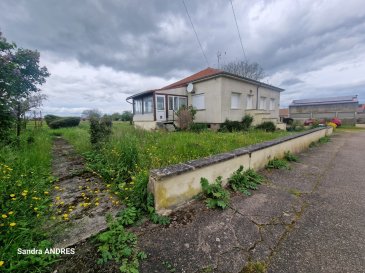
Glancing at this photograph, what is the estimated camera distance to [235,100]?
1225cm

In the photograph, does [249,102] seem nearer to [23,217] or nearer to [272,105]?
[272,105]

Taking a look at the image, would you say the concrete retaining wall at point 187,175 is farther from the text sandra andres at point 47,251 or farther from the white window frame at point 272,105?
the white window frame at point 272,105

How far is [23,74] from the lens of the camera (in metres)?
6.17

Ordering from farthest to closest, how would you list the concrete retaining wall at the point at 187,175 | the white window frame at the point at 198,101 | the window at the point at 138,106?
the window at the point at 138,106, the white window frame at the point at 198,101, the concrete retaining wall at the point at 187,175

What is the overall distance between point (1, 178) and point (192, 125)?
873cm

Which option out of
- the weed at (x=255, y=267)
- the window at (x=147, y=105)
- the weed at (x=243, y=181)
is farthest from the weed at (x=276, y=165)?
the window at (x=147, y=105)

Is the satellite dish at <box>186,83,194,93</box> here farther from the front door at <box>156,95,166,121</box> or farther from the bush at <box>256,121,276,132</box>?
the bush at <box>256,121,276,132</box>

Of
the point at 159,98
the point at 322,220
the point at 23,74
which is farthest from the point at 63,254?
the point at 159,98

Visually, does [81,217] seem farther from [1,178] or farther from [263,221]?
[263,221]

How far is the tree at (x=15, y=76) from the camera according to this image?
494cm

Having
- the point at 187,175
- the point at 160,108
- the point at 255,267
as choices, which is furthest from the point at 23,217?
the point at 160,108

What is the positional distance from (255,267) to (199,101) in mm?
11696

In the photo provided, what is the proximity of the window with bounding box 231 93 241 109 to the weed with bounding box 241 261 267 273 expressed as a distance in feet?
37.3

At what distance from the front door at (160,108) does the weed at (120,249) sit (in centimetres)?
1062
